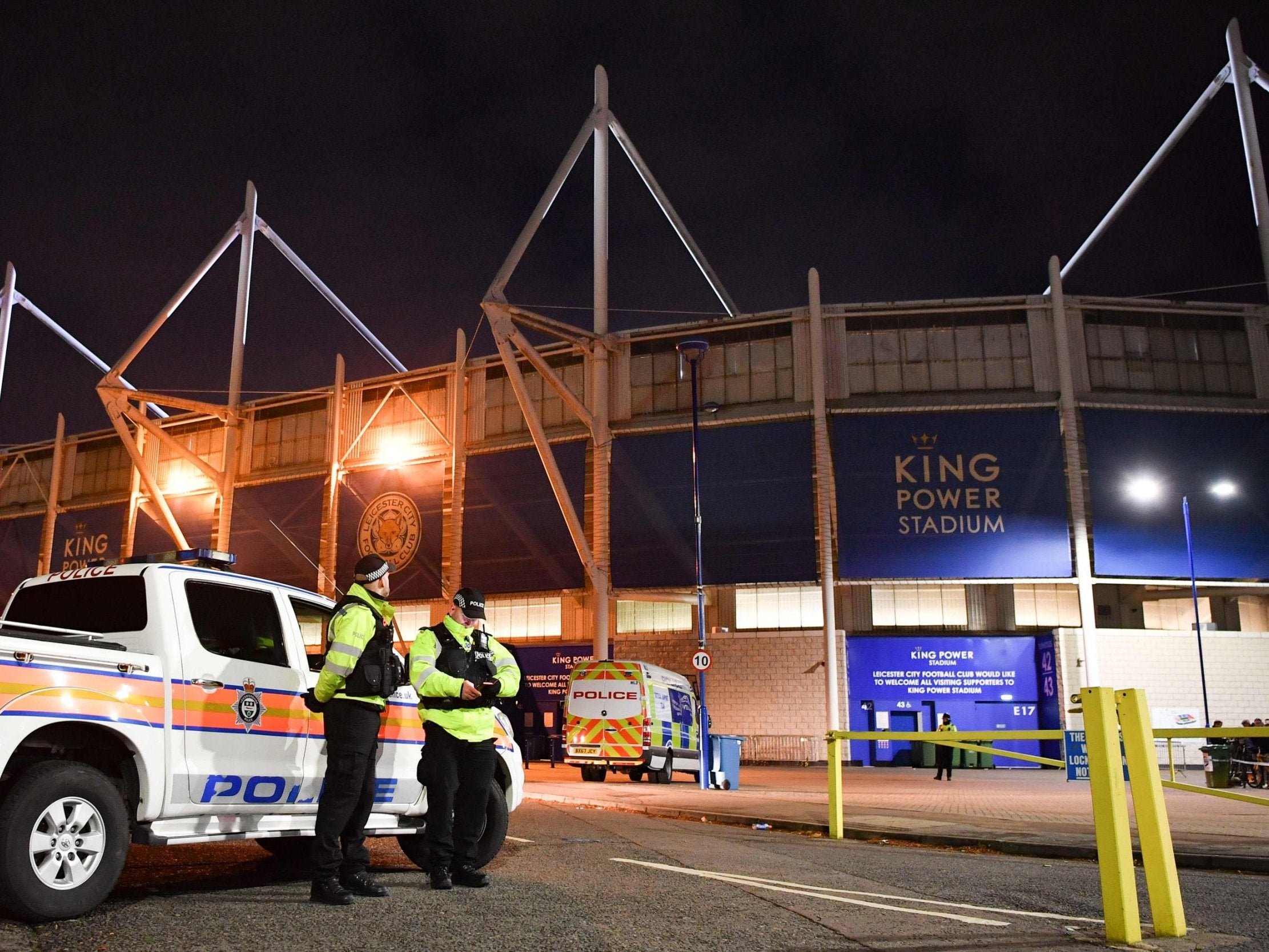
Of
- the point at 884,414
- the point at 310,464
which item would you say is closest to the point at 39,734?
the point at 884,414

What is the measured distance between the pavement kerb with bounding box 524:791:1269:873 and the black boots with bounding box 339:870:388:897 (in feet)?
17.6

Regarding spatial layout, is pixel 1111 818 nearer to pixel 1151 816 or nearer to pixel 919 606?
pixel 1151 816

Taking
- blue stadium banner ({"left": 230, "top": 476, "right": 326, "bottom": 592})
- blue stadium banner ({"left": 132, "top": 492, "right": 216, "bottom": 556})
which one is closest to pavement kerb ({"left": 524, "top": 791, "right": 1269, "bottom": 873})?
blue stadium banner ({"left": 230, "top": 476, "right": 326, "bottom": 592})

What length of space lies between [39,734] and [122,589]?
109 cm

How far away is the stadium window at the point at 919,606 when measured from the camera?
3484 cm

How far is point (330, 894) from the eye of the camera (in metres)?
5.52

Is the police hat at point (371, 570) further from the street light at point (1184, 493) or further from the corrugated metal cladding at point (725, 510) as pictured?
the street light at point (1184, 493)

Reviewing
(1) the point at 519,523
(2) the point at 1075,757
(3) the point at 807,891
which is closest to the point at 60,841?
(3) the point at 807,891

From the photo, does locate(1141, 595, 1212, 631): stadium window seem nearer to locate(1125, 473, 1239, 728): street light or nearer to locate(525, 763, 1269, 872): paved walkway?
locate(1125, 473, 1239, 728): street light

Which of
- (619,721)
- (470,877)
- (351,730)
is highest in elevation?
(351,730)

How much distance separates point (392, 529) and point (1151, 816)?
3322cm

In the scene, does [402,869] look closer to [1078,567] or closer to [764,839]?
[764,839]

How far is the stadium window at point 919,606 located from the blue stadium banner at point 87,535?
29403 millimetres

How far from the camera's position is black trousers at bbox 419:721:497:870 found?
616 cm
